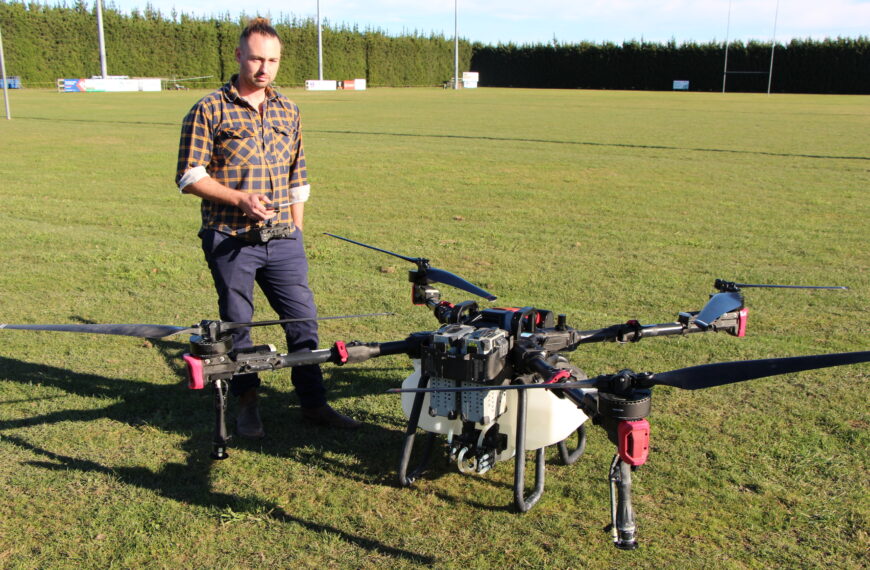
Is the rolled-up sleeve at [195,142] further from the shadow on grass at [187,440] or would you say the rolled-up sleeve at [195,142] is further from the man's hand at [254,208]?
the shadow on grass at [187,440]

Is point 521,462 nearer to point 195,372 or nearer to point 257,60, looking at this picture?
point 195,372

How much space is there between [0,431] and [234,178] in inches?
90.4

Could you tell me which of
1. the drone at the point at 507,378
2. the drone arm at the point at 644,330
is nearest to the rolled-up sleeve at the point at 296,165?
the drone at the point at 507,378

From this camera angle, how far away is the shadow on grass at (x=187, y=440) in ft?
13.5

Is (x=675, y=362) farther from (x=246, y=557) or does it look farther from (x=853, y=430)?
(x=246, y=557)

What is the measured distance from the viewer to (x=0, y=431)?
4902 mm

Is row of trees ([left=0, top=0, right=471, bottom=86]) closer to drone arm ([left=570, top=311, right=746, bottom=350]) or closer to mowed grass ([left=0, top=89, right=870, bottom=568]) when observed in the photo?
mowed grass ([left=0, top=89, right=870, bottom=568])

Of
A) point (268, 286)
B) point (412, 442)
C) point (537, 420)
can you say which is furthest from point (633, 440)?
point (268, 286)

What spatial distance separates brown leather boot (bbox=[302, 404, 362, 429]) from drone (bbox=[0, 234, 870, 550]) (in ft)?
2.29

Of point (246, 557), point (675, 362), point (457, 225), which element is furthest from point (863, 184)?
point (246, 557)

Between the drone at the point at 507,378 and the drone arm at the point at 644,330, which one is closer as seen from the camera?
the drone at the point at 507,378

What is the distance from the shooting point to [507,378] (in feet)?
12.2

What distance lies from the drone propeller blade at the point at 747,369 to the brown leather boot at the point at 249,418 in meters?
2.92

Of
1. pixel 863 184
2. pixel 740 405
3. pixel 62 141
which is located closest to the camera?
pixel 740 405
